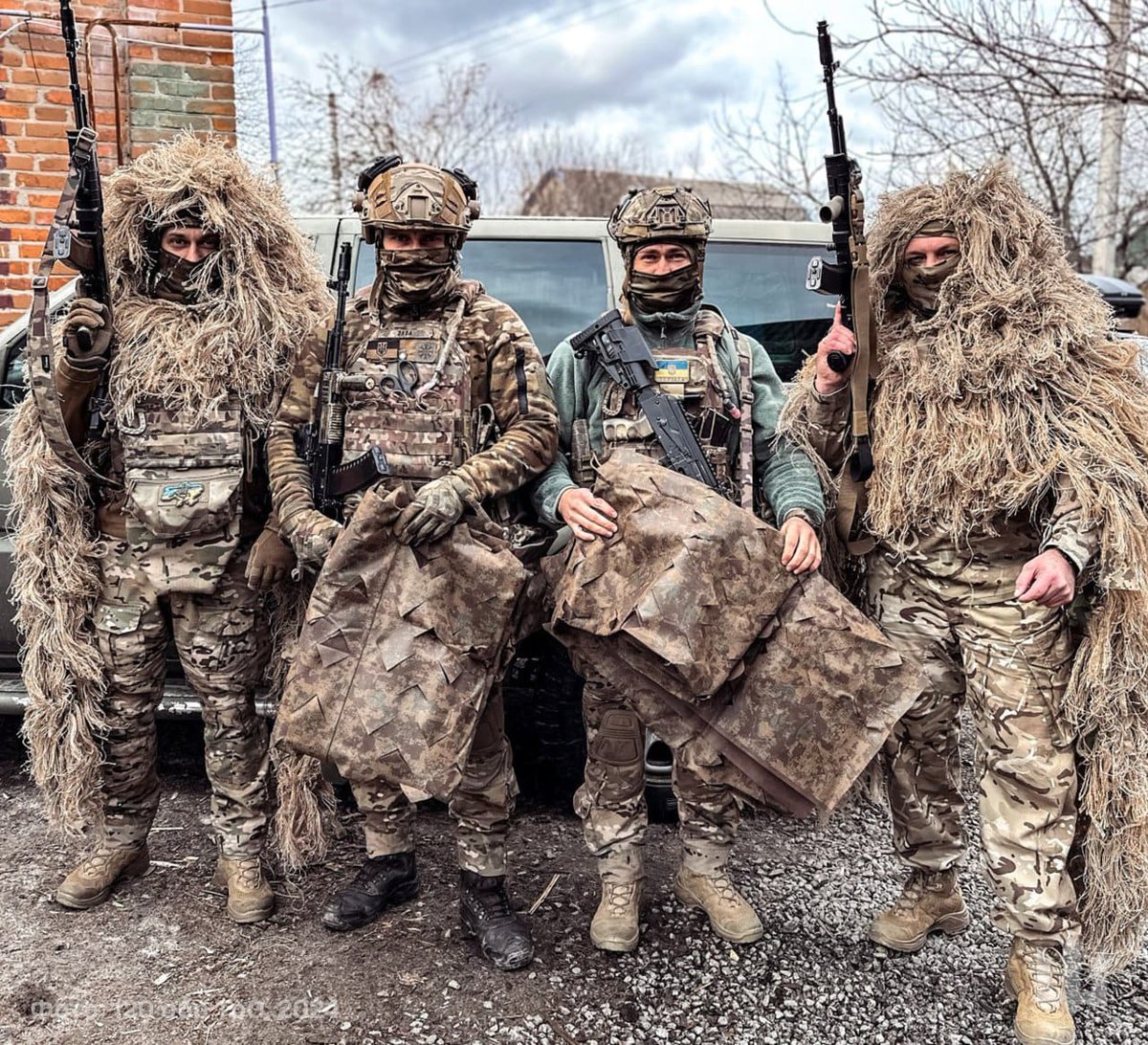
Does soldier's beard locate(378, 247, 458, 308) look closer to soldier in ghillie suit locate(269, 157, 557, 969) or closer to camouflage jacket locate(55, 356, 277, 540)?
soldier in ghillie suit locate(269, 157, 557, 969)

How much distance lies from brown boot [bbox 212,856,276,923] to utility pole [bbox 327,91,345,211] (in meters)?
15.3

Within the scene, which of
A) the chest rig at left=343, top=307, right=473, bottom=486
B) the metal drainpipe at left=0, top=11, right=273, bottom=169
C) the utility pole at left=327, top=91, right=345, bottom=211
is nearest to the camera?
the chest rig at left=343, top=307, right=473, bottom=486

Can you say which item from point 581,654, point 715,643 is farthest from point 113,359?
point 715,643

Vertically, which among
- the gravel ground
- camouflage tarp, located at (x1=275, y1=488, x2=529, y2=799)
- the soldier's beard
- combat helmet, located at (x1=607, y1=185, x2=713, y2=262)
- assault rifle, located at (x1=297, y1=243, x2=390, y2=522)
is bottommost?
the gravel ground

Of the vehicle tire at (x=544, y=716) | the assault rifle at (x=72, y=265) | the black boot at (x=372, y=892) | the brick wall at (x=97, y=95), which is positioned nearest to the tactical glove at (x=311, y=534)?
the assault rifle at (x=72, y=265)

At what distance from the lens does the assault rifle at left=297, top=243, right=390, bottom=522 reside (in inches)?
106

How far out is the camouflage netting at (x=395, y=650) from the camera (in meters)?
2.42

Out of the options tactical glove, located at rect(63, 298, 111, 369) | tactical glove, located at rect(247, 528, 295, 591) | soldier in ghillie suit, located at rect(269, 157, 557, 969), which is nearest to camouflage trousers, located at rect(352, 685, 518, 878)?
soldier in ghillie suit, located at rect(269, 157, 557, 969)

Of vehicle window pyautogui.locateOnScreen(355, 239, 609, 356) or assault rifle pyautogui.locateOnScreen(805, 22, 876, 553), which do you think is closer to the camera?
assault rifle pyautogui.locateOnScreen(805, 22, 876, 553)

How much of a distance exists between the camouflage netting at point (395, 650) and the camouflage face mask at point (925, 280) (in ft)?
4.28

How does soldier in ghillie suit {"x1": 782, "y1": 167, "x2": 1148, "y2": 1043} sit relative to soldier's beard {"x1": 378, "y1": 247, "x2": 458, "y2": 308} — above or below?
below

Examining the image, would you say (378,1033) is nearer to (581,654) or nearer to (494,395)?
(581,654)

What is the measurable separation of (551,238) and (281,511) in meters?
1.71

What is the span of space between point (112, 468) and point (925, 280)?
94.0 inches
